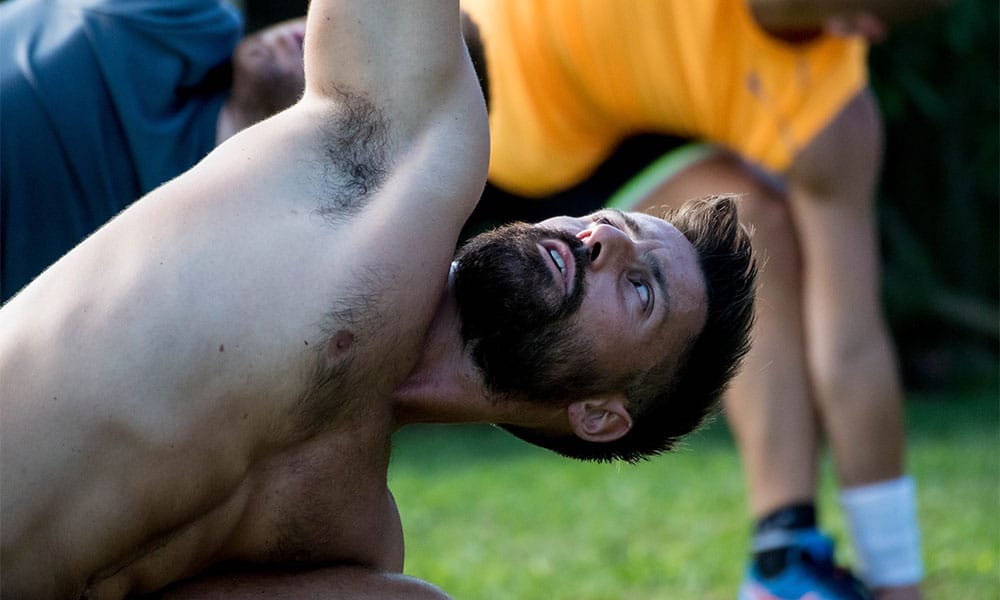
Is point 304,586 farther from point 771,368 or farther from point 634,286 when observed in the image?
point 771,368

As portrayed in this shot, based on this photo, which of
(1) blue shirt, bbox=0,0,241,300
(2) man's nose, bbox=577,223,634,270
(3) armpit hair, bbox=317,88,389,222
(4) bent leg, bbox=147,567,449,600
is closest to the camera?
(3) armpit hair, bbox=317,88,389,222

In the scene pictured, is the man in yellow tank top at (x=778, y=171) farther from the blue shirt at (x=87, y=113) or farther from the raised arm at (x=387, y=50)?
the raised arm at (x=387, y=50)

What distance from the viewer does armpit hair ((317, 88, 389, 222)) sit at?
1961mm

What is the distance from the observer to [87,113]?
9.62ft

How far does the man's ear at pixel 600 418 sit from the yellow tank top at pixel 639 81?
1.32 meters

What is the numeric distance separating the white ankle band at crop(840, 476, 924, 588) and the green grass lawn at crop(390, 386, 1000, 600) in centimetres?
40

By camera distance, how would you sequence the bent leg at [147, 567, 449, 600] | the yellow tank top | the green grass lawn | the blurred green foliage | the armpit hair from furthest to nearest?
the blurred green foliage < the green grass lawn < the yellow tank top < the bent leg at [147, 567, 449, 600] < the armpit hair

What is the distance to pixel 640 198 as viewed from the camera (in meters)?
3.63

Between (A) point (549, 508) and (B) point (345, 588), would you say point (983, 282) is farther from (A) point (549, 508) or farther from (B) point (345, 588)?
(B) point (345, 588)

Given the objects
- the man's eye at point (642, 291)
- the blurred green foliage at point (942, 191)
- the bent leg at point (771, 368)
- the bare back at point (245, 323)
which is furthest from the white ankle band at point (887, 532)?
the blurred green foliage at point (942, 191)

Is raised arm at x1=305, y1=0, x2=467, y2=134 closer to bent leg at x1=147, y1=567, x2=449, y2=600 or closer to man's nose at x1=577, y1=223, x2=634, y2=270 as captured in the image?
man's nose at x1=577, y1=223, x2=634, y2=270

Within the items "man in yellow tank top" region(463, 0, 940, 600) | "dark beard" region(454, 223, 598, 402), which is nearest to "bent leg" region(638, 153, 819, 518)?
"man in yellow tank top" region(463, 0, 940, 600)

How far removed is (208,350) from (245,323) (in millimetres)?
60

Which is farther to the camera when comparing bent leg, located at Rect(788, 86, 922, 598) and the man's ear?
bent leg, located at Rect(788, 86, 922, 598)
